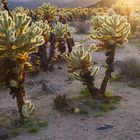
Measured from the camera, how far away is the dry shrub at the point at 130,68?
43.1 feet

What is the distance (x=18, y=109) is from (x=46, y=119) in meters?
0.92

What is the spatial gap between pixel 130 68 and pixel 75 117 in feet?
12.0

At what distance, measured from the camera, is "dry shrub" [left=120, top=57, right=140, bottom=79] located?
43.1 feet

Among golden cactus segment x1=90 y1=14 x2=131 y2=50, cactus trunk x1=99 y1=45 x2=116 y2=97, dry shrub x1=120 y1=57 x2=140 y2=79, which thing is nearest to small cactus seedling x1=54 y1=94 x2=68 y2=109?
cactus trunk x1=99 y1=45 x2=116 y2=97

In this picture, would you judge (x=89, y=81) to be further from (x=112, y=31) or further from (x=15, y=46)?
(x=15, y=46)

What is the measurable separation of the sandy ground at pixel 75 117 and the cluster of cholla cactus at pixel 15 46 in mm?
1104

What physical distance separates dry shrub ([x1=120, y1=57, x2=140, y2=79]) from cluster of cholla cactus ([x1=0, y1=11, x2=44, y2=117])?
14.2 ft

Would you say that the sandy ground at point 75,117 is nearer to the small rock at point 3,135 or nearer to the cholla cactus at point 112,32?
the small rock at point 3,135

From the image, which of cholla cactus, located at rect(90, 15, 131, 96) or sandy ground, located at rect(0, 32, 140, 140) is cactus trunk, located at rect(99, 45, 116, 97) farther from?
sandy ground, located at rect(0, 32, 140, 140)

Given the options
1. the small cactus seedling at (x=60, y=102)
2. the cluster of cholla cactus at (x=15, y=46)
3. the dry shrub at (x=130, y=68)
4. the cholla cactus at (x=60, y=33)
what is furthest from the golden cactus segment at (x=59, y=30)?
the cluster of cholla cactus at (x=15, y=46)

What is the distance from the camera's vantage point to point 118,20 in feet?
34.6

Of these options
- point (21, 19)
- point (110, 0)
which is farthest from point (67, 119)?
point (110, 0)

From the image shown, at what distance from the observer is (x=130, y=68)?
13203 mm

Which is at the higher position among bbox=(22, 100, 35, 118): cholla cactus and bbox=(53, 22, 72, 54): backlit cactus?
bbox=(53, 22, 72, 54): backlit cactus
